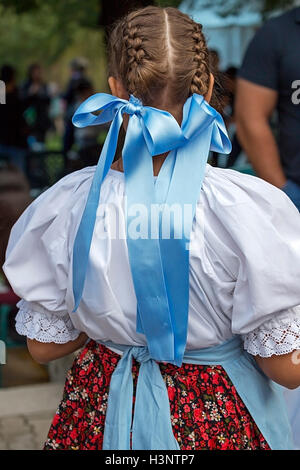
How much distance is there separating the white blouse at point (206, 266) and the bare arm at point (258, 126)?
5.00ft

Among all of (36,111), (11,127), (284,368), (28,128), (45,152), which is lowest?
(36,111)

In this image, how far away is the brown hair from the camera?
156 centimetres

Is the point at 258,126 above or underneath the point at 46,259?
underneath

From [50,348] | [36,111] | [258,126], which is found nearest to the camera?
[50,348]

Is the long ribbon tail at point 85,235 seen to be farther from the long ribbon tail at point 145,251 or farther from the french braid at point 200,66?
the french braid at point 200,66

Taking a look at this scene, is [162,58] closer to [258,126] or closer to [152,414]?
[152,414]

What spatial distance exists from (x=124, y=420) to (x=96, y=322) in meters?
0.24

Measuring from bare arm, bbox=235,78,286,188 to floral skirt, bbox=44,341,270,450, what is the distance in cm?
151

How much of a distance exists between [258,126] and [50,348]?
1751mm

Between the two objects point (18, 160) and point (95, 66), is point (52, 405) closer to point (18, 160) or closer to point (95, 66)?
point (18, 160)

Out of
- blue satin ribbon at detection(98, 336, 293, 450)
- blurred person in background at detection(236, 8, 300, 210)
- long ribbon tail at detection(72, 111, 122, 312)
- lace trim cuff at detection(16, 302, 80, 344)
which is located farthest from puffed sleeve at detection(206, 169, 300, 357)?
blurred person in background at detection(236, 8, 300, 210)

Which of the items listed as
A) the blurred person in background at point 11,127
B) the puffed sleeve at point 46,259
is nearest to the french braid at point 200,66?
the puffed sleeve at point 46,259

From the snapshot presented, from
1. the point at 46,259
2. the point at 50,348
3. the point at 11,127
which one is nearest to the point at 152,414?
the point at 50,348

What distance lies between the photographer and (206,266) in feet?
5.03
